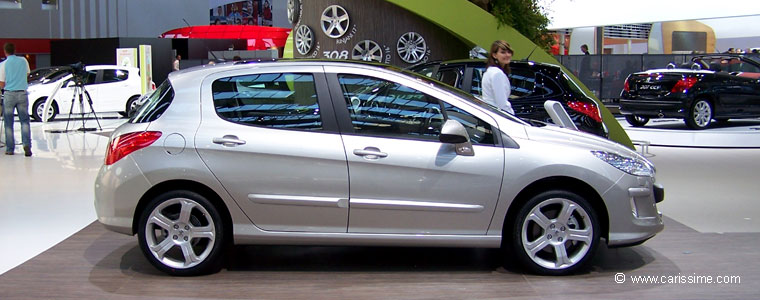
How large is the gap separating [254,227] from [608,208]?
2.21 m

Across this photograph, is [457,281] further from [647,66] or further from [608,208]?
[647,66]

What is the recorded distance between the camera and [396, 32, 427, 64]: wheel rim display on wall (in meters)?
11.4

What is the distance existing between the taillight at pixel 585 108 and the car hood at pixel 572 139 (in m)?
3.37

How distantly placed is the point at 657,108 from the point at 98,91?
12.0 meters

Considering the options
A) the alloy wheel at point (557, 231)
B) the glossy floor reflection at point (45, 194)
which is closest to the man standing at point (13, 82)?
the glossy floor reflection at point (45, 194)

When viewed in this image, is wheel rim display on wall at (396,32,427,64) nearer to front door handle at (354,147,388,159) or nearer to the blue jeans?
the blue jeans

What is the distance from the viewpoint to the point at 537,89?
344 inches

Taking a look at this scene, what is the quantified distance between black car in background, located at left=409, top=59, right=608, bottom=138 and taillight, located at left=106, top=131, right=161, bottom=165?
4424mm

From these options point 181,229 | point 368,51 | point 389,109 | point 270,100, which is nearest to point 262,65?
point 270,100

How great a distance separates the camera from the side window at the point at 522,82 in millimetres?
8750

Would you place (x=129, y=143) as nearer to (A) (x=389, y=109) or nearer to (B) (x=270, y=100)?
(B) (x=270, y=100)

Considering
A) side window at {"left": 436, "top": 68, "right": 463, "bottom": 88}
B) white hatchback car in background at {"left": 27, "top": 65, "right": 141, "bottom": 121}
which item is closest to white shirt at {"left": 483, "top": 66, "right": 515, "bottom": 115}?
side window at {"left": 436, "top": 68, "right": 463, "bottom": 88}

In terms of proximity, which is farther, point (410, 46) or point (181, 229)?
point (410, 46)

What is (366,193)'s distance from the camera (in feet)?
16.3
